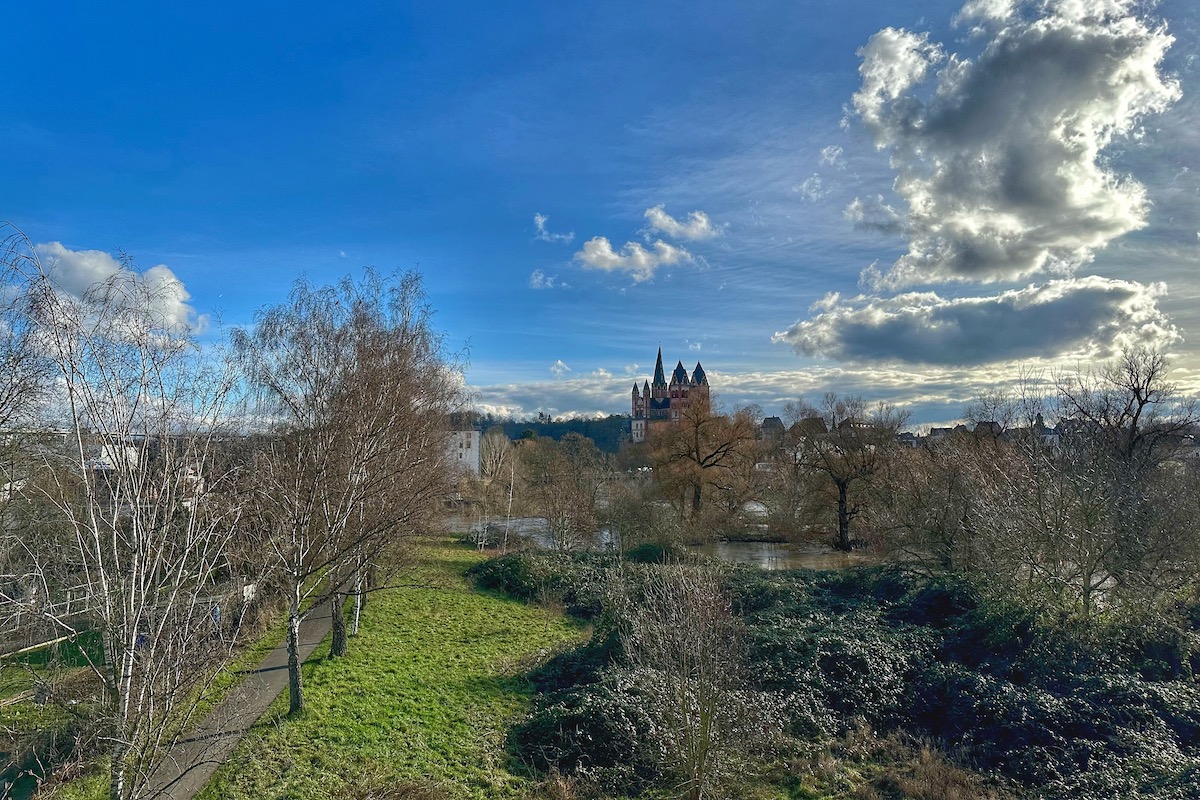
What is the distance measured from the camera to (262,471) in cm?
1175

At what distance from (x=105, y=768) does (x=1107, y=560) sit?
64.7ft

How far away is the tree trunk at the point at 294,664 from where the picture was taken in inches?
418

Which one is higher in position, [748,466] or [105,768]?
[748,466]

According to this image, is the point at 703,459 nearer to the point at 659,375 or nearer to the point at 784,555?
the point at 784,555

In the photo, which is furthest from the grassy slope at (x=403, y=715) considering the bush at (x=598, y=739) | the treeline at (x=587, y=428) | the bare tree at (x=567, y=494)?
the treeline at (x=587, y=428)

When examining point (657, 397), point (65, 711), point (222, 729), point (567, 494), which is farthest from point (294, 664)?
point (657, 397)

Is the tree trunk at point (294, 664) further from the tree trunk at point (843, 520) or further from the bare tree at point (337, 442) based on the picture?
the tree trunk at point (843, 520)

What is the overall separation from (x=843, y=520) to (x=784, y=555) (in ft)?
12.6

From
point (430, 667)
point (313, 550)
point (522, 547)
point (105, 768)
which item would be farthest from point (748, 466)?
point (105, 768)

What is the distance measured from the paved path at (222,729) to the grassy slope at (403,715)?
0.25 m

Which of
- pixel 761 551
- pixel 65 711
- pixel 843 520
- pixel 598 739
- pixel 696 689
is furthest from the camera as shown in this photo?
pixel 761 551

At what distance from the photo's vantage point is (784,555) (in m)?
33.1

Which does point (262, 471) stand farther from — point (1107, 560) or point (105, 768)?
point (1107, 560)

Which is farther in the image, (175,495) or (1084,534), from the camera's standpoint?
(1084,534)
